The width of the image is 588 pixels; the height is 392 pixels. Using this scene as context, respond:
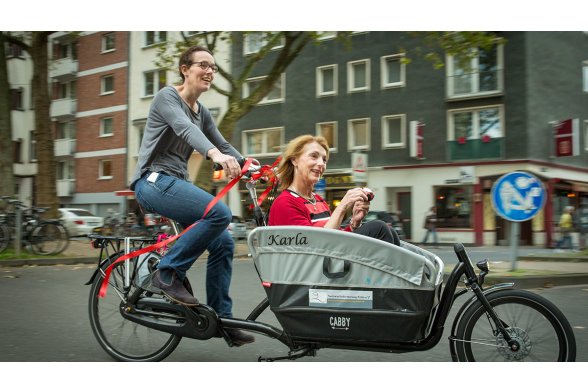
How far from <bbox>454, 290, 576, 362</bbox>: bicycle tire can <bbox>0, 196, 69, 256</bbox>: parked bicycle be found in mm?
10789

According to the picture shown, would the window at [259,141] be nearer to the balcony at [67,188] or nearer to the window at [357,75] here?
the window at [357,75]

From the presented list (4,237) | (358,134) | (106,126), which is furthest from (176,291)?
(106,126)

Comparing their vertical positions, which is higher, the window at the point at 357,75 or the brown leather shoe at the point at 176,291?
the window at the point at 357,75

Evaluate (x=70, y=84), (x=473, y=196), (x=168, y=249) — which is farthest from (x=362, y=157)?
(x=70, y=84)

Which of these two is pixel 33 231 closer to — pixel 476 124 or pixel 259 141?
pixel 476 124

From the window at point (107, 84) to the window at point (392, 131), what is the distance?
18096 mm

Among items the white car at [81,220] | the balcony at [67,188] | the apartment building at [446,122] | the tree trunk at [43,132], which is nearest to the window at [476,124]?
the apartment building at [446,122]

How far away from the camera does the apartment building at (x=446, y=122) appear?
2214 cm

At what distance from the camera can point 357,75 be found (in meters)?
27.5

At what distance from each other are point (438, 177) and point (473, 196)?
6.06 feet

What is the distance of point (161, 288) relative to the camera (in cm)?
353

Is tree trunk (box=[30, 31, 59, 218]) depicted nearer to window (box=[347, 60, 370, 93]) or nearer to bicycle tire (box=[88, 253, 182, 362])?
bicycle tire (box=[88, 253, 182, 362])

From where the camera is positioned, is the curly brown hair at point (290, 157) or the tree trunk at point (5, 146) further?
the tree trunk at point (5, 146)

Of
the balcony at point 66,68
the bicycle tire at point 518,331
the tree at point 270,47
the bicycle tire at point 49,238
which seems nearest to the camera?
the bicycle tire at point 518,331
